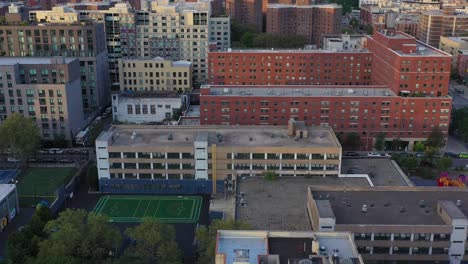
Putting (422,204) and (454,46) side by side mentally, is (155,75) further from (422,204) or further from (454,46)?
(454,46)

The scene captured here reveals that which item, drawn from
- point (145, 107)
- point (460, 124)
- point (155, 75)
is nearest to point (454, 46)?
point (460, 124)

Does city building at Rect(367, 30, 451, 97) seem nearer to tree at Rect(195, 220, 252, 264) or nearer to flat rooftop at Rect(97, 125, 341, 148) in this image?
flat rooftop at Rect(97, 125, 341, 148)

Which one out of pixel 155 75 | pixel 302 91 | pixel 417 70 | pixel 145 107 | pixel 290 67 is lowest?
pixel 145 107

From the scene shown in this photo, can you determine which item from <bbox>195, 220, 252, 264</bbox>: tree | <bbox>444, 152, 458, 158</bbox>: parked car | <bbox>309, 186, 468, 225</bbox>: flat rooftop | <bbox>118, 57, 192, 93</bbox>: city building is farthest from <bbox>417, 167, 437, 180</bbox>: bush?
<bbox>118, 57, 192, 93</bbox>: city building

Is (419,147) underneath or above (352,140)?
underneath

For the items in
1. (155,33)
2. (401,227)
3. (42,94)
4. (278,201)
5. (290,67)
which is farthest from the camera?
(155,33)
